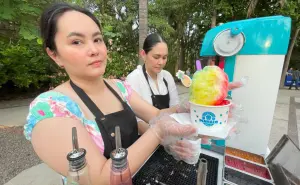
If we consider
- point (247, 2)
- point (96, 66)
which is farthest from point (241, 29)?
point (247, 2)

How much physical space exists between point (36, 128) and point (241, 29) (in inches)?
49.3

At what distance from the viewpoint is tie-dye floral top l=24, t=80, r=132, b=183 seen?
0.78 metres

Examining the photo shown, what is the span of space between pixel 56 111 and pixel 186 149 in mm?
616

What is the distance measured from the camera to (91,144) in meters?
0.75

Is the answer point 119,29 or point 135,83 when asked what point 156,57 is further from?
point 119,29

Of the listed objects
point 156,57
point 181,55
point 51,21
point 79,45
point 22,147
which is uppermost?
point 51,21

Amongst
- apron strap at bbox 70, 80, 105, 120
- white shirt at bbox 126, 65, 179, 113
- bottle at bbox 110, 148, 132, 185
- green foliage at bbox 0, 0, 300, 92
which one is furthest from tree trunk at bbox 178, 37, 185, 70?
bottle at bbox 110, 148, 132, 185

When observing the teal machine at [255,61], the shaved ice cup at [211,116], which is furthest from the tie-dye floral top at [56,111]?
the teal machine at [255,61]

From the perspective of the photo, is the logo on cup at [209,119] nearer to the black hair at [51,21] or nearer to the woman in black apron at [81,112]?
the woman in black apron at [81,112]

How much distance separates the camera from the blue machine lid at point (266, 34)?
116cm

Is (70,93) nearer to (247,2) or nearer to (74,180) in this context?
(74,180)

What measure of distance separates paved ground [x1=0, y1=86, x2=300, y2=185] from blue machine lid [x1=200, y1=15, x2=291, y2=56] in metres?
2.36

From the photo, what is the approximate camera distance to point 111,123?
94cm

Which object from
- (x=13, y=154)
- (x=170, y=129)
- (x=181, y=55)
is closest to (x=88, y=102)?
(x=170, y=129)
